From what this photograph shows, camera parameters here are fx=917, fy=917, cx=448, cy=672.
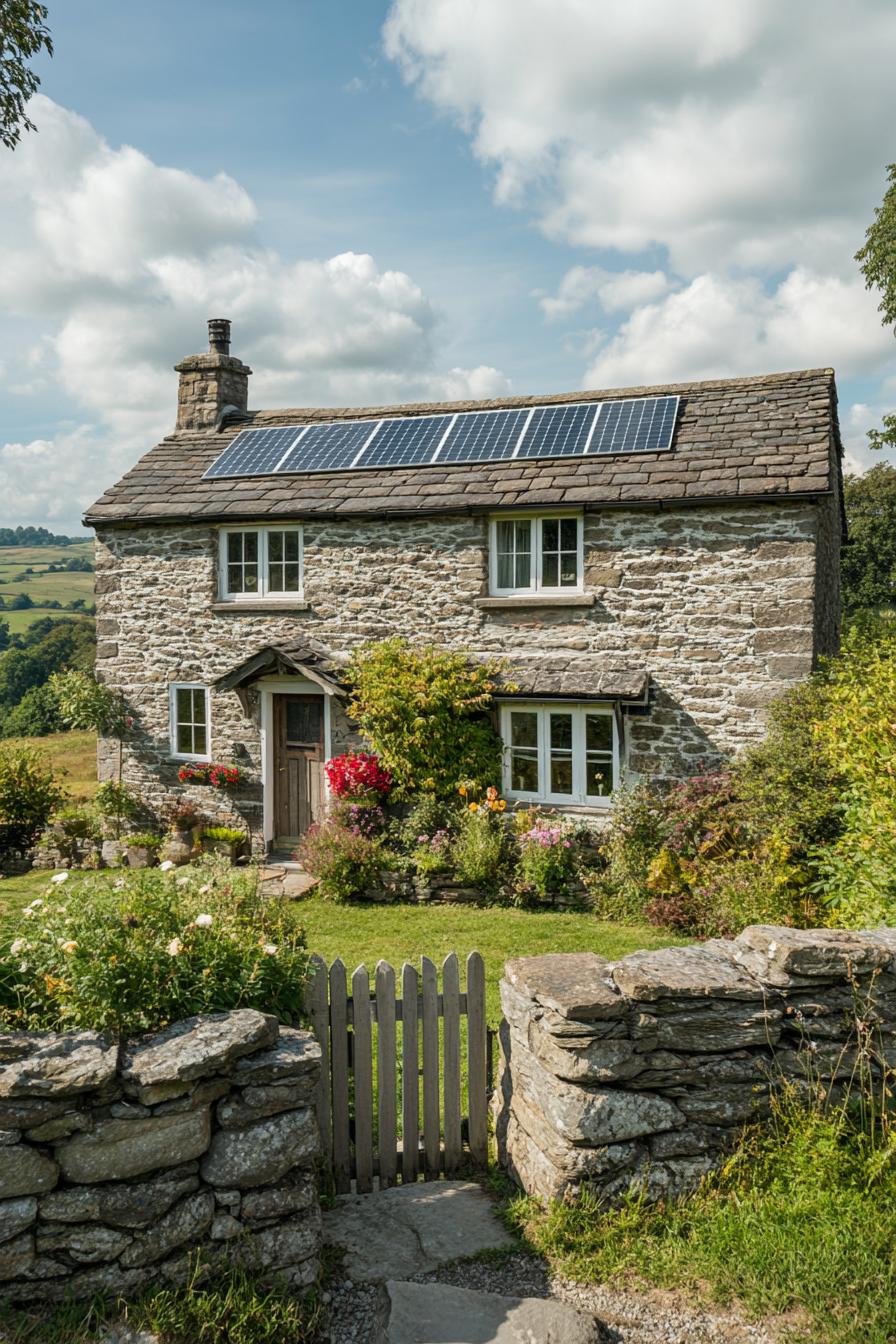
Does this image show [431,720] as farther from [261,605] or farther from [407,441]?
[407,441]

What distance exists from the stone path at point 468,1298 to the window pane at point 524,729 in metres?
8.40

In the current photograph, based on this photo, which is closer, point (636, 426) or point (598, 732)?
point (598, 732)

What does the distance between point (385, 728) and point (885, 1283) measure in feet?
31.3

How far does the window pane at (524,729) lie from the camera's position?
1303 centimetres

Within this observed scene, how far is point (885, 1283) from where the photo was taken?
4039 millimetres

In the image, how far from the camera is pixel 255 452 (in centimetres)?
1585

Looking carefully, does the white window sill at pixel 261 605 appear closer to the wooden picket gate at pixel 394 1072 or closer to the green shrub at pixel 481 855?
the green shrub at pixel 481 855

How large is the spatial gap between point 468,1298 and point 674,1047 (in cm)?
153

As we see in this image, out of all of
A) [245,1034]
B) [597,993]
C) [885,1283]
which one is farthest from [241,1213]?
[885,1283]

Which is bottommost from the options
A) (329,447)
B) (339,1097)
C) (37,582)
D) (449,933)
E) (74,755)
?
(449,933)

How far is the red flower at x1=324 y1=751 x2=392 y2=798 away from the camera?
13047 millimetres

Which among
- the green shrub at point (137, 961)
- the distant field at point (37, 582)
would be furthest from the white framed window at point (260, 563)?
the distant field at point (37, 582)

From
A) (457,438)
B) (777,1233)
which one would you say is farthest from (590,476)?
(777,1233)

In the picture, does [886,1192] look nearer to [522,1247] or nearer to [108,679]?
[522,1247]
